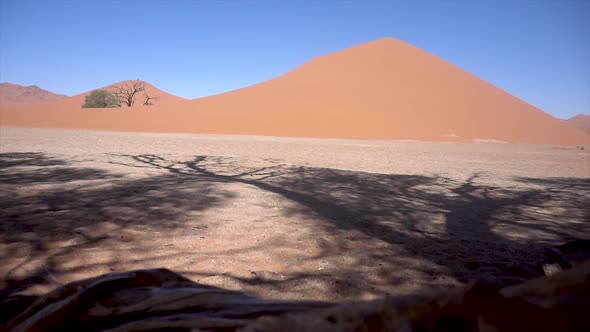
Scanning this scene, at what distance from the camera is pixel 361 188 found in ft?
17.6

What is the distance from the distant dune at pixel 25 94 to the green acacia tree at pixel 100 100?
84399 millimetres

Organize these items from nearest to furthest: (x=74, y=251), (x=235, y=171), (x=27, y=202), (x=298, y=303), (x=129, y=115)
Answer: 1. (x=298, y=303)
2. (x=74, y=251)
3. (x=27, y=202)
4. (x=235, y=171)
5. (x=129, y=115)

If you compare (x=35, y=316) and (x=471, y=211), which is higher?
(x=35, y=316)

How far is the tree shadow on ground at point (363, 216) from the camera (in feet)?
7.23

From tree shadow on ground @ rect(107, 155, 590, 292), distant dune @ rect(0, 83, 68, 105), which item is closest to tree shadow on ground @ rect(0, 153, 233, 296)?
tree shadow on ground @ rect(107, 155, 590, 292)

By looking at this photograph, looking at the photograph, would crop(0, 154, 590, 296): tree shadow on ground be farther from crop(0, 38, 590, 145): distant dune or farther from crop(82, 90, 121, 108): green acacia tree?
crop(82, 90, 121, 108): green acacia tree

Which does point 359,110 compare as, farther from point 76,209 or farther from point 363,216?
point 76,209

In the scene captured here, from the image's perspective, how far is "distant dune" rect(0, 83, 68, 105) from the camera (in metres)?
119

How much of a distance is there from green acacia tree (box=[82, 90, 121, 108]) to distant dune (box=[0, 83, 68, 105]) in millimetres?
84399

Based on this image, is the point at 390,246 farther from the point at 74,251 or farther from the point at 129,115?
the point at 129,115

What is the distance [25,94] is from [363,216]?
160060 mm

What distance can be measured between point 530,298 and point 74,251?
2567mm

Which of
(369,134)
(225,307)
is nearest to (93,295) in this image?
(225,307)

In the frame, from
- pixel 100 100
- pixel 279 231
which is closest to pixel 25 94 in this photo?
pixel 100 100
